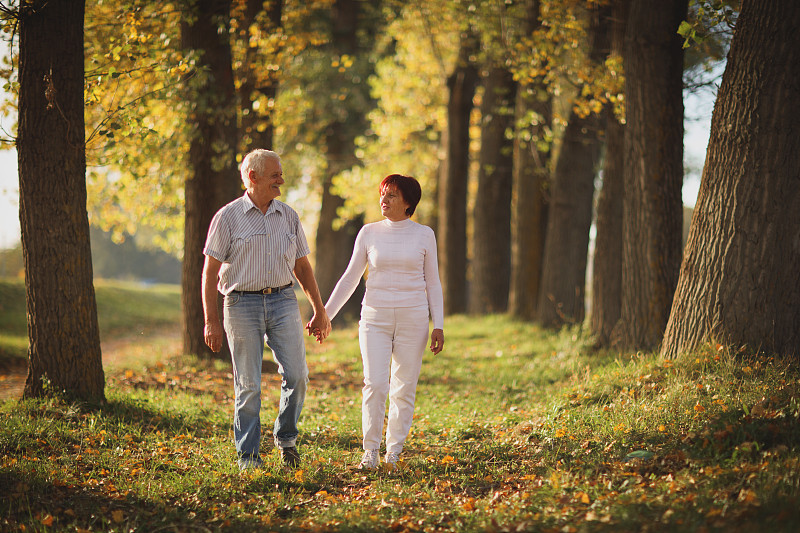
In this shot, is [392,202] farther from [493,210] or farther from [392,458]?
[493,210]

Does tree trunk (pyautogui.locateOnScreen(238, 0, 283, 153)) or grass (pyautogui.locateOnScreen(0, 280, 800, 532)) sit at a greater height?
tree trunk (pyautogui.locateOnScreen(238, 0, 283, 153))

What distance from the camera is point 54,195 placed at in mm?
6387

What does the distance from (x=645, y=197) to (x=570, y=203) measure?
454 cm

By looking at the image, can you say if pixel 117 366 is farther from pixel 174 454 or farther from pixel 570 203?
pixel 570 203

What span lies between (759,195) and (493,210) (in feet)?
36.3

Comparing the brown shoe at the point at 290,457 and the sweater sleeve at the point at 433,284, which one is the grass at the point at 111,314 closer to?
the brown shoe at the point at 290,457

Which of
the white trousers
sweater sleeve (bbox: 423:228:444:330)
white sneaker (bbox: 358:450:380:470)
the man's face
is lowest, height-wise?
white sneaker (bbox: 358:450:380:470)

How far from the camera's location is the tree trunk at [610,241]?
9852 mm

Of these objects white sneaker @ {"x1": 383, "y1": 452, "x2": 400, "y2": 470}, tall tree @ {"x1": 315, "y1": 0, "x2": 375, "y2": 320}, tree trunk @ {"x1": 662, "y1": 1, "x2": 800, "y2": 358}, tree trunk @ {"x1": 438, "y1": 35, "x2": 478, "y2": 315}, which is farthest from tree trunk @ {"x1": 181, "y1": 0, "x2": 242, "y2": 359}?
tree trunk @ {"x1": 438, "y1": 35, "x2": 478, "y2": 315}

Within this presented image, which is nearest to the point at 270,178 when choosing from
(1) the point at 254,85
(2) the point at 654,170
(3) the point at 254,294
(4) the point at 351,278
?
(3) the point at 254,294

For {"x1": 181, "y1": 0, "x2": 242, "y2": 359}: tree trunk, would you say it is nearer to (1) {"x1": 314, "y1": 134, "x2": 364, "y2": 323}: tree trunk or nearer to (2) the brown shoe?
(2) the brown shoe

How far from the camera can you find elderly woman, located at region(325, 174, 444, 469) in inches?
209

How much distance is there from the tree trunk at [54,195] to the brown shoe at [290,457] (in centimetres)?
247

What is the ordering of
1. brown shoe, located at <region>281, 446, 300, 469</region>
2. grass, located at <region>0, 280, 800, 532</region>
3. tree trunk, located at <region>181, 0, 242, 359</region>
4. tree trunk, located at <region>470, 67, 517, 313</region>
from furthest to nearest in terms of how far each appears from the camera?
tree trunk, located at <region>470, 67, 517, 313</region>
tree trunk, located at <region>181, 0, 242, 359</region>
brown shoe, located at <region>281, 446, 300, 469</region>
grass, located at <region>0, 280, 800, 532</region>
